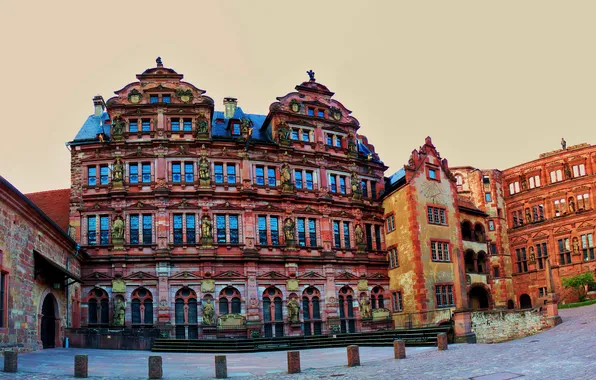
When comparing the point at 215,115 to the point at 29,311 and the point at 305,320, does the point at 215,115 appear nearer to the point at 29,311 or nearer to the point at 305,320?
the point at 305,320

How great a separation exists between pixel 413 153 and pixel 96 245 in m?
23.4

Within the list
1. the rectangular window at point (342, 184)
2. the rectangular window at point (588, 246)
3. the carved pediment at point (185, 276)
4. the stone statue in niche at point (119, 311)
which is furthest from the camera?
the rectangular window at point (588, 246)

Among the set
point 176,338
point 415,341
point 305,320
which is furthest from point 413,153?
point 176,338

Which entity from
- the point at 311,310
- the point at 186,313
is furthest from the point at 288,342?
the point at 311,310

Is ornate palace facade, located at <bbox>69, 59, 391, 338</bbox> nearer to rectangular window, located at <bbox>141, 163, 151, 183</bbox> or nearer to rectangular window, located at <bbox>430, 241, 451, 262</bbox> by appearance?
rectangular window, located at <bbox>141, 163, 151, 183</bbox>

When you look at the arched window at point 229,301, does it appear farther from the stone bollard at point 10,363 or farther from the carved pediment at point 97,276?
the stone bollard at point 10,363

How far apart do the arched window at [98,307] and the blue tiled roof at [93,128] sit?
10511 mm

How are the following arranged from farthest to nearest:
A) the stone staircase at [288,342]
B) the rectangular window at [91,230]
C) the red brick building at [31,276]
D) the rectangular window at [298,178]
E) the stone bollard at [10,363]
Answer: the rectangular window at [298,178]
the rectangular window at [91,230]
the stone staircase at [288,342]
the red brick building at [31,276]
the stone bollard at [10,363]

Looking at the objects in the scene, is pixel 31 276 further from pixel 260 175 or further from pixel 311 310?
pixel 311 310

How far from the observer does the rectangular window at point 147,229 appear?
129ft

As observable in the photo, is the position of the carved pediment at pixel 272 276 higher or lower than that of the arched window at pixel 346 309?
higher

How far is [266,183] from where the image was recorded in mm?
42594

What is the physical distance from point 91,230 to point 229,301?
10080 mm

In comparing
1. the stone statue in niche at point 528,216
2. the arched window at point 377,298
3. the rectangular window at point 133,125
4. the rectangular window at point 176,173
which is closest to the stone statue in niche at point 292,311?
the arched window at point 377,298
